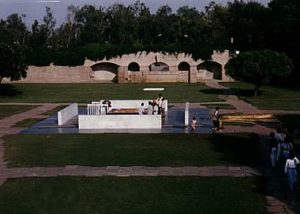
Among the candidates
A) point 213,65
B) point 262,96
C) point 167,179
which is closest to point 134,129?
point 167,179

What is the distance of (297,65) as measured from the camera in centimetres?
5131

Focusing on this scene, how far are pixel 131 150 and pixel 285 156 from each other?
18.8 ft

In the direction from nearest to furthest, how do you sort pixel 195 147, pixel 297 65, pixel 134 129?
pixel 195 147 < pixel 134 129 < pixel 297 65

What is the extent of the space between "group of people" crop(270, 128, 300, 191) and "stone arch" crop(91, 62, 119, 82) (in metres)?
46.7

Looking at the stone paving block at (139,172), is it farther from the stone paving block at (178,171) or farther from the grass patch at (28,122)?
the grass patch at (28,122)

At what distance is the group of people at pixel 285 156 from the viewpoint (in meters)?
14.0

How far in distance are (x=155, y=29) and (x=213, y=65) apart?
1845 cm

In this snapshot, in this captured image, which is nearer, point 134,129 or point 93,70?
point 134,129

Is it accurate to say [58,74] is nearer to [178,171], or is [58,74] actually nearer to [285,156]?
[178,171]

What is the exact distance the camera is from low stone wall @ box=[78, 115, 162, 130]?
2478 centimetres

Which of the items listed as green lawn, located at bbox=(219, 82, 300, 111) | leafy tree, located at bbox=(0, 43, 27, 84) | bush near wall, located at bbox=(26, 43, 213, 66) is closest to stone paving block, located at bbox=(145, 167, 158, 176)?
green lawn, located at bbox=(219, 82, 300, 111)

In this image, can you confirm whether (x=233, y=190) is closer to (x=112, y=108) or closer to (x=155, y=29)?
(x=112, y=108)

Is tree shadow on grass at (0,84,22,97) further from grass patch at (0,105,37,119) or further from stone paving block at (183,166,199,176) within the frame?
stone paving block at (183,166,199,176)

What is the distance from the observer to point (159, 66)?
68.9 m
